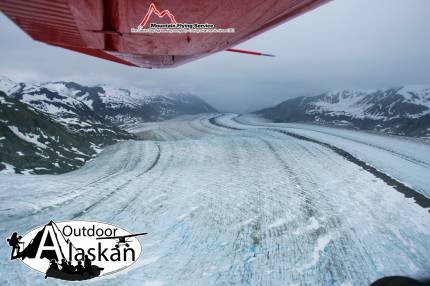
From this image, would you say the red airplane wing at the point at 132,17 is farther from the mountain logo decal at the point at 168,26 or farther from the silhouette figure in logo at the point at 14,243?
the silhouette figure in logo at the point at 14,243

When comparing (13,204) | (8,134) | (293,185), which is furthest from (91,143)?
(293,185)

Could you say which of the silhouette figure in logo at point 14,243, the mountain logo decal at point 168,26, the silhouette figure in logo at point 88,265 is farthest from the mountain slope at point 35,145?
the mountain logo decal at point 168,26

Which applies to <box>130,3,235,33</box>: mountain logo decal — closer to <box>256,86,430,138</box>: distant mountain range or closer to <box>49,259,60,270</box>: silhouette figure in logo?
<box>49,259,60,270</box>: silhouette figure in logo

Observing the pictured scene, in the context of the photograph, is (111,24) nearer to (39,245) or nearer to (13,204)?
(39,245)

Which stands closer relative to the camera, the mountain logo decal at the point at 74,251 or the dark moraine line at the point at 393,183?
the mountain logo decal at the point at 74,251

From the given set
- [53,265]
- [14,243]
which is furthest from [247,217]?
[14,243]

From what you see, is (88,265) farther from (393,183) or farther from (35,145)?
(35,145)

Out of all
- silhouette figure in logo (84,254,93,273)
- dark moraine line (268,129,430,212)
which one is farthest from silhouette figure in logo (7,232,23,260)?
dark moraine line (268,129,430,212)
